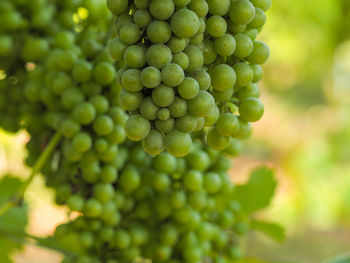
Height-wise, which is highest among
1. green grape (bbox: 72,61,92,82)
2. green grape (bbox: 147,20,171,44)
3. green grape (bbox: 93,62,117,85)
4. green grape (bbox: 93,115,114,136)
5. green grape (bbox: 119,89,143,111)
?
green grape (bbox: 72,61,92,82)

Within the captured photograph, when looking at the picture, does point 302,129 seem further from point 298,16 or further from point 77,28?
point 77,28

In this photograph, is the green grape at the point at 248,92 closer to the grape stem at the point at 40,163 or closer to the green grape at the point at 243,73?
the green grape at the point at 243,73

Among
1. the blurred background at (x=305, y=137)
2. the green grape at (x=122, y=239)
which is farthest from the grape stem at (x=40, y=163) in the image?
the blurred background at (x=305, y=137)

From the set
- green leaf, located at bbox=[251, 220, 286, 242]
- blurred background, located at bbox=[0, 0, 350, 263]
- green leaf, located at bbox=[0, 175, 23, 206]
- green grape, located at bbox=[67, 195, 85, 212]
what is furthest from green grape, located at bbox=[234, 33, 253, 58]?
blurred background, located at bbox=[0, 0, 350, 263]

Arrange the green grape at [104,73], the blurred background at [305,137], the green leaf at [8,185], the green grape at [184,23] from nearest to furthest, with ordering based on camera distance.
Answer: the green grape at [184,23] < the green grape at [104,73] < the green leaf at [8,185] < the blurred background at [305,137]

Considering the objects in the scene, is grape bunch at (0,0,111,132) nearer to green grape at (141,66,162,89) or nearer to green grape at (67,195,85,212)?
green grape at (67,195,85,212)

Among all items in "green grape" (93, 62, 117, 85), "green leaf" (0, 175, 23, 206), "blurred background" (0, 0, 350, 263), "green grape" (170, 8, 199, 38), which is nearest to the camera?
"green grape" (170, 8, 199, 38)

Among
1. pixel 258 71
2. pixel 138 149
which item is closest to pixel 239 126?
pixel 258 71

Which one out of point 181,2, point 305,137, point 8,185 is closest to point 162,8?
point 181,2
